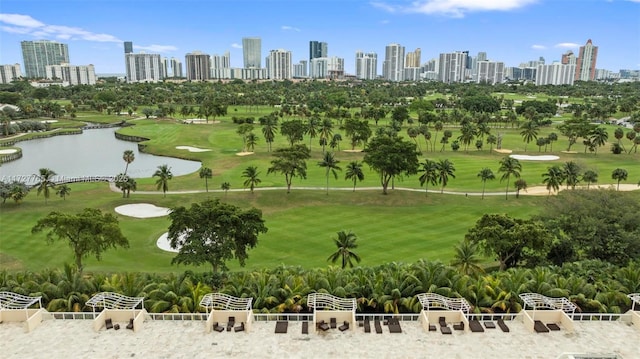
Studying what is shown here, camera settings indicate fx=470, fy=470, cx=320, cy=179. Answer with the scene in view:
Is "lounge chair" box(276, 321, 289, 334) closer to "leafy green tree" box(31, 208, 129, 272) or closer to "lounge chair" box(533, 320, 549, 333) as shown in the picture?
"lounge chair" box(533, 320, 549, 333)

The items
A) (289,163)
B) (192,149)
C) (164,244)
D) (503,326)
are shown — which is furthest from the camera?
(192,149)

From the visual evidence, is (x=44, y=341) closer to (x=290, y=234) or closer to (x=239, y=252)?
(x=239, y=252)

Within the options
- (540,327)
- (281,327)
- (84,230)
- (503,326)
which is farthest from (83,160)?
(540,327)

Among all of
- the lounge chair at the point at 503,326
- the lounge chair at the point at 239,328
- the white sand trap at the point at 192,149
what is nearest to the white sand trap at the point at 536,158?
the white sand trap at the point at 192,149

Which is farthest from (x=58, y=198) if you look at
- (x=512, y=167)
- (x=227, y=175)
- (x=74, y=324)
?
(x=512, y=167)

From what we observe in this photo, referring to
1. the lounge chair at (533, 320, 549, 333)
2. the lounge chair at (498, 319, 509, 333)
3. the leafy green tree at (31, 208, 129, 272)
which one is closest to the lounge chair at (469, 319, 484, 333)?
the lounge chair at (498, 319, 509, 333)

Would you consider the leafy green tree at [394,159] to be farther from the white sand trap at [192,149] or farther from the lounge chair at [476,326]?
the white sand trap at [192,149]

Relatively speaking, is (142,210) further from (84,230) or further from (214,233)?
(214,233)
